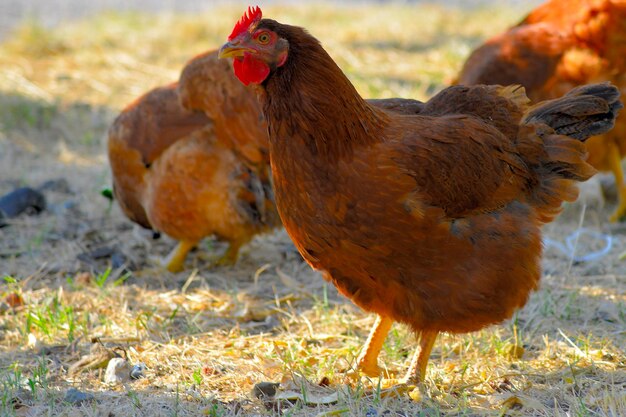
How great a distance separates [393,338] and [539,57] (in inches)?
98.4

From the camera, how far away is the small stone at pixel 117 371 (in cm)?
360

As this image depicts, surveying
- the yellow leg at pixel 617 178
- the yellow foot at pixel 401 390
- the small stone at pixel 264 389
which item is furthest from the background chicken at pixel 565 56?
the small stone at pixel 264 389

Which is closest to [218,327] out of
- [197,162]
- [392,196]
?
[197,162]

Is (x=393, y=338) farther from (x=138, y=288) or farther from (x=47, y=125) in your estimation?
(x=47, y=125)

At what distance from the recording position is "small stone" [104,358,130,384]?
3602mm

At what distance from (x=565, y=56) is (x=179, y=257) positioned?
9.83 feet

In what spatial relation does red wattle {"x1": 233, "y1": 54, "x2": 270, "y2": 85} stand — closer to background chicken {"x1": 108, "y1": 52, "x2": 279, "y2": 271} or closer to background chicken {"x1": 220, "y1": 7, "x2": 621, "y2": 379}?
background chicken {"x1": 220, "y1": 7, "x2": 621, "y2": 379}

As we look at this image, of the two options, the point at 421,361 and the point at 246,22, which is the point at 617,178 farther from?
the point at 246,22

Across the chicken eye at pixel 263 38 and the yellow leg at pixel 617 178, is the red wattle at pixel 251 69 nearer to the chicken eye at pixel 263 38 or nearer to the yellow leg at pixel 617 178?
the chicken eye at pixel 263 38

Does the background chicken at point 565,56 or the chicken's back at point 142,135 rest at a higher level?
the background chicken at point 565,56

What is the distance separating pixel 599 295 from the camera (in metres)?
4.49

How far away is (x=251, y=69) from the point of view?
3.10 metres

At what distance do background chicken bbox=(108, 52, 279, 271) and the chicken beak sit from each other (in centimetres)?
151

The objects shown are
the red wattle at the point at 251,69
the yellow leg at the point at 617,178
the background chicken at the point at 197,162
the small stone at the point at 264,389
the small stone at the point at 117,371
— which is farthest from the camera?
the yellow leg at the point at 617,178
